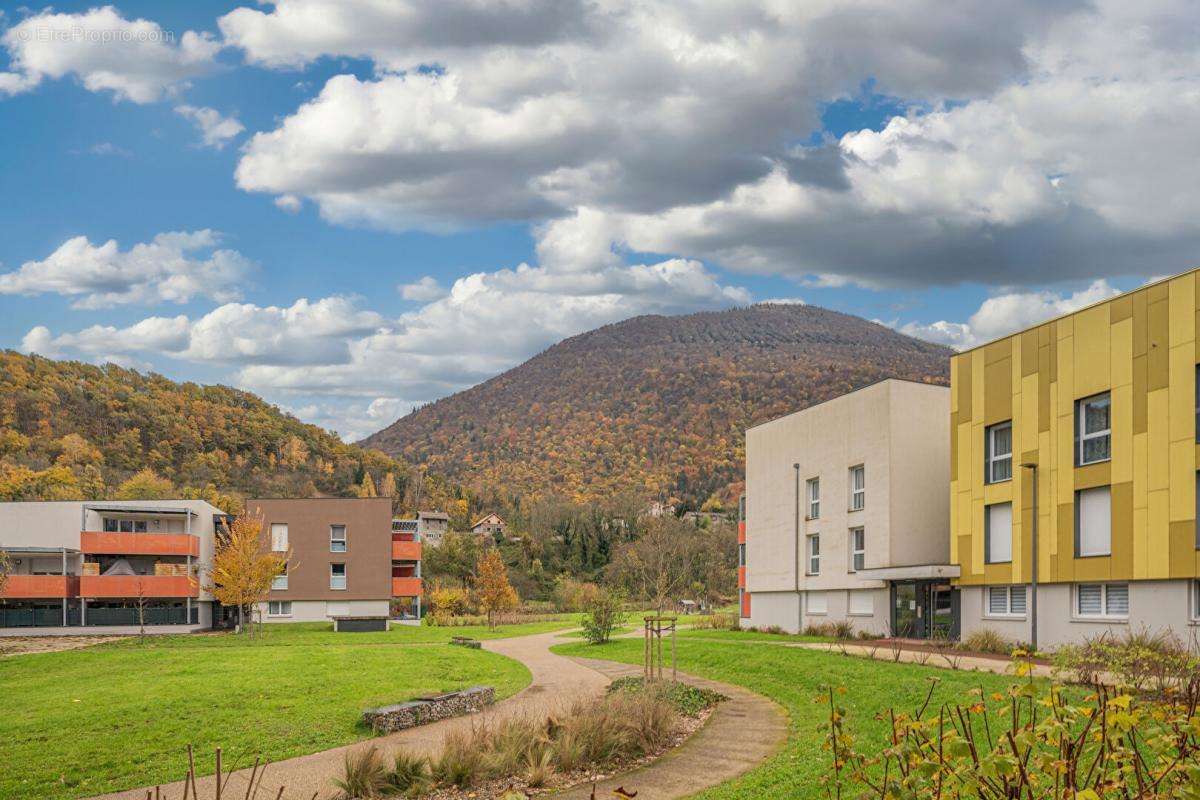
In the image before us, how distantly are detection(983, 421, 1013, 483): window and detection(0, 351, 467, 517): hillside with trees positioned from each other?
56.3 metres

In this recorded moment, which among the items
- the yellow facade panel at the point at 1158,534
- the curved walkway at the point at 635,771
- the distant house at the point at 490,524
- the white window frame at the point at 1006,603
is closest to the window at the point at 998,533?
the white window frame at the point at 1006,603

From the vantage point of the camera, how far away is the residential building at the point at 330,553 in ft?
185

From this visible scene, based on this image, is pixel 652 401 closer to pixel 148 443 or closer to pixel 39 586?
pixel 148 443

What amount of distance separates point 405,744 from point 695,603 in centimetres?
6536

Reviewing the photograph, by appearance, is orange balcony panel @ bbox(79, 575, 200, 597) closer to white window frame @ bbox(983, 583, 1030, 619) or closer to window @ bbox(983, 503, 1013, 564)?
white window frame @ bbox(983, 583, 1030, 619)

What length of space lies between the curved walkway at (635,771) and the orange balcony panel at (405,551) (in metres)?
34.4

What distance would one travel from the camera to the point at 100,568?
51.8 metres

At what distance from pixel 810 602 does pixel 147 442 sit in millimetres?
66858

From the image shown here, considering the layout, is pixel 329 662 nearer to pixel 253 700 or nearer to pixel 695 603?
pixel 253 700

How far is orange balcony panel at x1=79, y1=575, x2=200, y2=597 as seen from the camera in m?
49.3

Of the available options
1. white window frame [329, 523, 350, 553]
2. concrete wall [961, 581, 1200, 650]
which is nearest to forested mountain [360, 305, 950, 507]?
white window frame [329, 523, 350, 553]

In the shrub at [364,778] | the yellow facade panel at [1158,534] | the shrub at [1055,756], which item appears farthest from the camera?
the yellow facade panel at [1158,534]

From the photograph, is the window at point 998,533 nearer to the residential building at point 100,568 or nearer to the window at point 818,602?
the window at point 818,602

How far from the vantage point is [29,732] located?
18.5 meters
